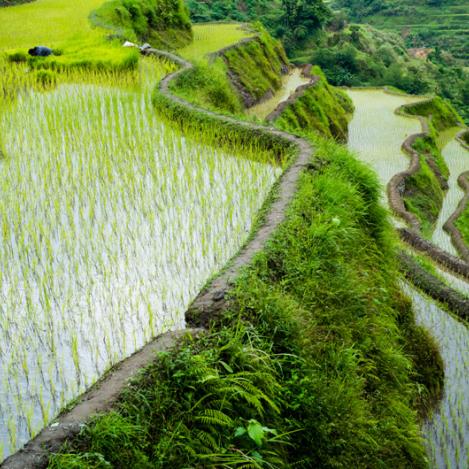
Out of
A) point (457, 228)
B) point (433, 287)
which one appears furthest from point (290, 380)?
point (457, 228)

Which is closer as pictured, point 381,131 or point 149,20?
point 149,20

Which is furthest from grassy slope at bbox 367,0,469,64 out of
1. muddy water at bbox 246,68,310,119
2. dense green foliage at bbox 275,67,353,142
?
dense green foliage at bbox 275,67,353,142

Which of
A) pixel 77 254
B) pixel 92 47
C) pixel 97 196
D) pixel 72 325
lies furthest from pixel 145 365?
pixel 92 47

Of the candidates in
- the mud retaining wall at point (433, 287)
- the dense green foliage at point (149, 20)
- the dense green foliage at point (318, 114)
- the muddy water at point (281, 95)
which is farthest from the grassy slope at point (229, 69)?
the mud retaining wall at point (433, 287)

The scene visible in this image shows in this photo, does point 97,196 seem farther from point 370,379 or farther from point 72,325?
point 370,379

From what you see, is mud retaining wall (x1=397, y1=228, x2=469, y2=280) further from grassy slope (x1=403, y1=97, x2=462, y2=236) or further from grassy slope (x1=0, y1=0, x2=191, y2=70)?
grassy slope (x1=0, y1=0, x2=191, y2=70)

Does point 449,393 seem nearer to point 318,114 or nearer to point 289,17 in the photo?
point 318,114
